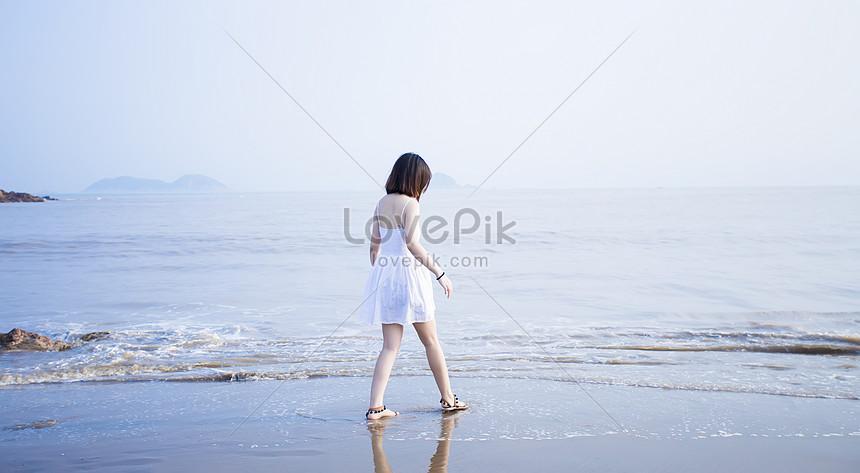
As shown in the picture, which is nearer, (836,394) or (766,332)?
(836,394)

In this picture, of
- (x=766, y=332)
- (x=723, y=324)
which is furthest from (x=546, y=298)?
(x=766, y=332)

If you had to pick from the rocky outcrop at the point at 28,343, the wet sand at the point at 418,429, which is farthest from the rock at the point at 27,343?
the wet sand at the point at 418,429

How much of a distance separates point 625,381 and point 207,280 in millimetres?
8795

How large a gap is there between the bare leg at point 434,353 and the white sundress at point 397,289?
0.09m

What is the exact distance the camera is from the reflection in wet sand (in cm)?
282

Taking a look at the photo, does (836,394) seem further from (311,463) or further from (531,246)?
(531,246)

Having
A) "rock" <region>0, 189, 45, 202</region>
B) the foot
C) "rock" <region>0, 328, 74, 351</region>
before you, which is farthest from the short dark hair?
"rock" <region>0, 189, 45, 202</region>

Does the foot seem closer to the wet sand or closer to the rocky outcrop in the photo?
the wet sand

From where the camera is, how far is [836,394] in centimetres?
403

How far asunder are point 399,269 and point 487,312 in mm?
4279

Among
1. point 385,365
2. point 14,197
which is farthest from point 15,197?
point 385,365

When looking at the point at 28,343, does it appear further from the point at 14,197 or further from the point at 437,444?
the point at 14,197

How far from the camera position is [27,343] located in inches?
217

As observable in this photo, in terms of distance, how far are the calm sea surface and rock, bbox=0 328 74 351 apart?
18 centimetres
